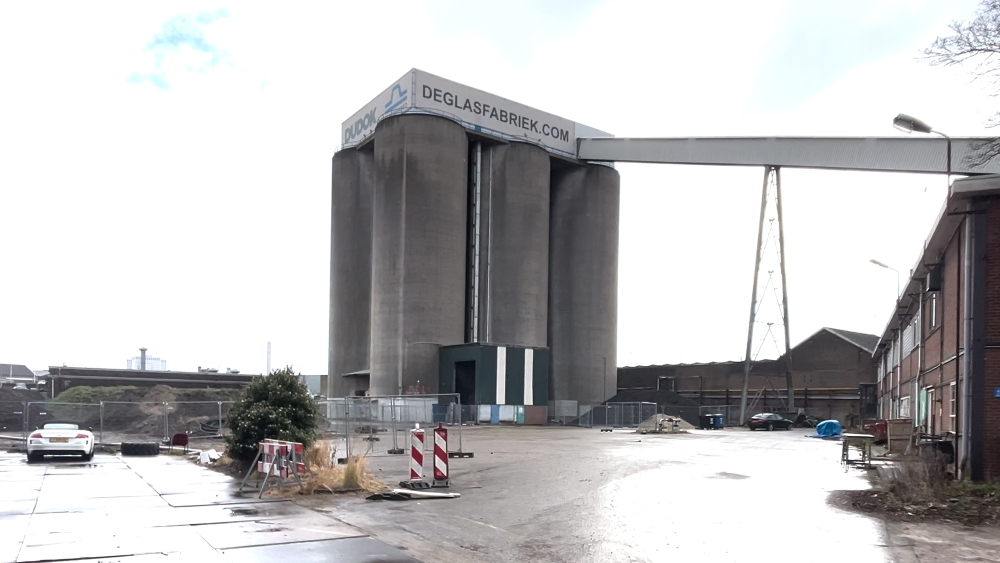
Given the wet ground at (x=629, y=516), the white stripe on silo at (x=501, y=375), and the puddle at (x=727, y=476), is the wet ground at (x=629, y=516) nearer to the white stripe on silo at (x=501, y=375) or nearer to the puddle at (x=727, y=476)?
the puddle at (x=727, y=476)

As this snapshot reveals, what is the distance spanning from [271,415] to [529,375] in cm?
4711

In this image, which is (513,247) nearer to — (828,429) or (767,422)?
(767,422)

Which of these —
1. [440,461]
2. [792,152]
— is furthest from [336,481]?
[792,152]

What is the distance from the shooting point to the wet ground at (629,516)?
35.2ft

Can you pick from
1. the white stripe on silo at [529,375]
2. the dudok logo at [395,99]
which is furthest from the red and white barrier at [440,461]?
the dudok logo at [395,99]

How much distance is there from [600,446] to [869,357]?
2163 inches

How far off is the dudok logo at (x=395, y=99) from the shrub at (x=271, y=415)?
174 feet

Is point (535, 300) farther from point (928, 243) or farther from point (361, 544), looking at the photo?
point (361, 544)

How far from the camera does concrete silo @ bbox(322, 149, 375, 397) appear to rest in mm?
77875

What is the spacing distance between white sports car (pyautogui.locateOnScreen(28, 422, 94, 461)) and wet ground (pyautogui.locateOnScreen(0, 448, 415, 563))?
19.2 ft

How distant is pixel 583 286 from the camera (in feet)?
263

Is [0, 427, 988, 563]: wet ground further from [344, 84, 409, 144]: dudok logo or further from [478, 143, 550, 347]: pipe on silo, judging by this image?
[344, 84, 409, 144]: dudok logo

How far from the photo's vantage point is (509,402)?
6450cm

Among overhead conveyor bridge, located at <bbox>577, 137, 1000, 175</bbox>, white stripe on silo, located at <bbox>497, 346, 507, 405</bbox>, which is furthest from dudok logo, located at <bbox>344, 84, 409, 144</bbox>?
white stripe on silo, located at <bbox>497, 346, 507, 405</bbox>
